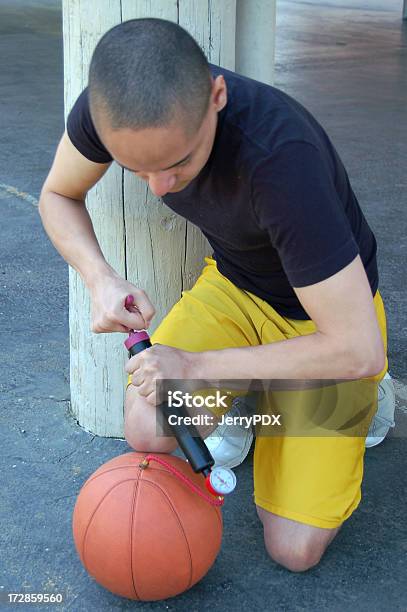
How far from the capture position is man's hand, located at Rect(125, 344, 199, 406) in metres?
2.31

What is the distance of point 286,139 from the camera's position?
2.21m

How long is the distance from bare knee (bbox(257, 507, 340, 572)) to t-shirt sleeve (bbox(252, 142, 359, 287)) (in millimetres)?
862

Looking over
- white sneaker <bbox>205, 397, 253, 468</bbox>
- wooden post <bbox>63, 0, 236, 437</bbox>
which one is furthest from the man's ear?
white sneaker <bbox>205, 397, 253, 468</bbox>

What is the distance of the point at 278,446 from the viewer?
283cm

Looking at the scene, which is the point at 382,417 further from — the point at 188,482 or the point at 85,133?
the point at 85,133

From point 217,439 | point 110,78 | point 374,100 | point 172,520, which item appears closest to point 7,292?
point 217,439

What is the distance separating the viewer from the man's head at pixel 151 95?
1.97 metres

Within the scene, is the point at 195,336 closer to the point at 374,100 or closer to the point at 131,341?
the point at 131,341

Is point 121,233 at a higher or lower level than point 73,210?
lower

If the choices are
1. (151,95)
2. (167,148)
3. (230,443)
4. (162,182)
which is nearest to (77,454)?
(230,443)

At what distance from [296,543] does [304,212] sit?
1.04 metres

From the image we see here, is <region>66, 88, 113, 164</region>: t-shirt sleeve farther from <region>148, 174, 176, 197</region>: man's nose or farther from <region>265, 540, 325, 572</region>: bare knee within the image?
<region>265, 540, 325, 572</region>: bare knee

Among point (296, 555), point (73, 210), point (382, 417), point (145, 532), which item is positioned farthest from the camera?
point (382, 417)

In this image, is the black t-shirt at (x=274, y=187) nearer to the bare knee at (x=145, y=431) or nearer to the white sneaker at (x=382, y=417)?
the bare knee at (x=145, y=431)
